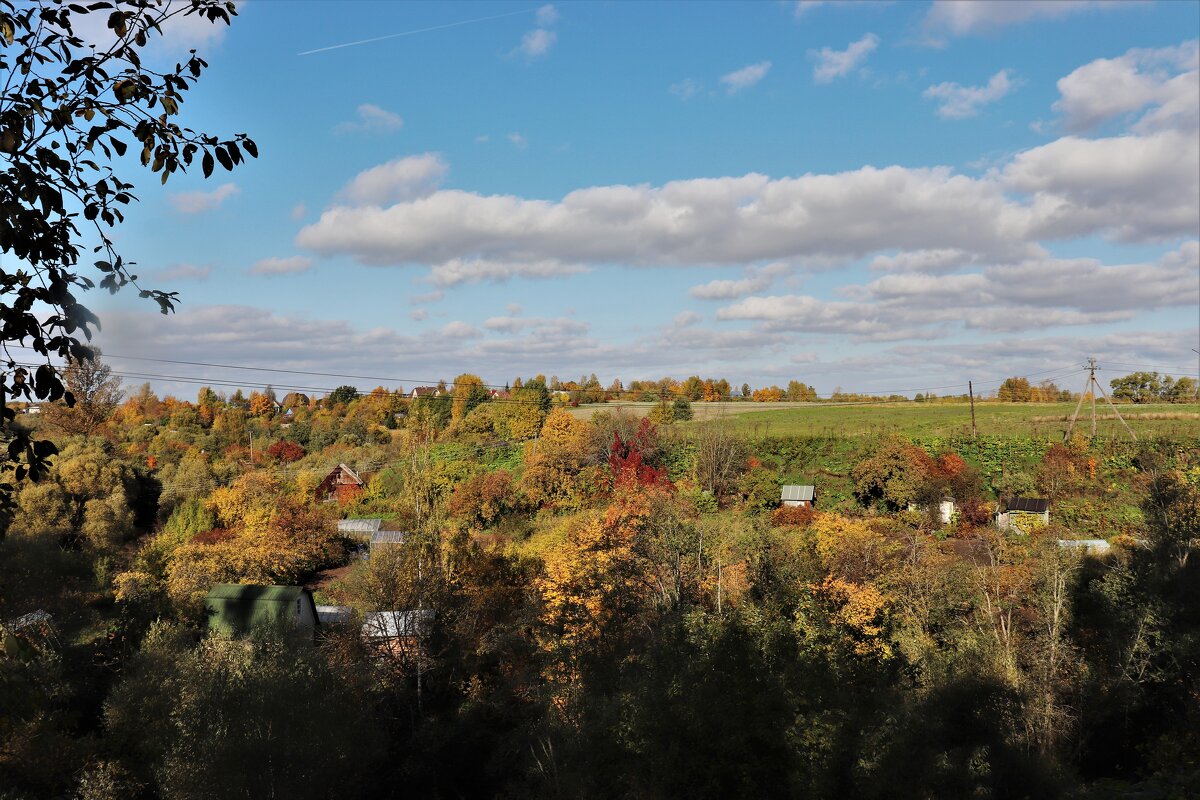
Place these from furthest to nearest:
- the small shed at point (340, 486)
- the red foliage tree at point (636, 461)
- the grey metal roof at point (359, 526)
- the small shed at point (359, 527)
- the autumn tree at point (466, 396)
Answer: the autumn tree at point (466, 396), the small shed at point (340, 486), the red foliage tree at point (636, 461), the grey metal roof at point (359, 526), the small shed at point (359, 527)

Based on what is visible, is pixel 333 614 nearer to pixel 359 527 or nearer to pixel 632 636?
pixel 359 527

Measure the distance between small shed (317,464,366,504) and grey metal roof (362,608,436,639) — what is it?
30497 millimetres

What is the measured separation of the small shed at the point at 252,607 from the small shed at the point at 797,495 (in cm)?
2995

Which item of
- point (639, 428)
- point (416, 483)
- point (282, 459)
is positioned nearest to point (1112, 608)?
point (416, 483)

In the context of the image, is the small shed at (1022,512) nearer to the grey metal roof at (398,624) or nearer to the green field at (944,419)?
the green field at (944,419)

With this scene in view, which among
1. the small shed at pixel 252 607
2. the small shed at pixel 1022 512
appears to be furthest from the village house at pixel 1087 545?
the small shed at pixel 252 607

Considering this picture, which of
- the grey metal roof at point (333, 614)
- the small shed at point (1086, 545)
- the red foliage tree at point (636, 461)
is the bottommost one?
the grey metal roof at point (333, 614)

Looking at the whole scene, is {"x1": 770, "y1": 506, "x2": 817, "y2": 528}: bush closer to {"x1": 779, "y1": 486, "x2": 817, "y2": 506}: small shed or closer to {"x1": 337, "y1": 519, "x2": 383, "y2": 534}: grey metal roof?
{"x1": 779, "y1": 486, "x2": 817, "y2": 506}: small shed

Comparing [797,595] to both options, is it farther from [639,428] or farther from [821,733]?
[639,428]

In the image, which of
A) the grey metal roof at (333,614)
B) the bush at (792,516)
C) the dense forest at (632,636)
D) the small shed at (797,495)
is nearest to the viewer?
the dense forest at (632,636)

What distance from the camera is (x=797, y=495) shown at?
54.3 m

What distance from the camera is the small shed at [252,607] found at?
115 ft

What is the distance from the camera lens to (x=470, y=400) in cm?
9900

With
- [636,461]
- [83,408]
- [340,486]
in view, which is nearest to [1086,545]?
[636,461]
